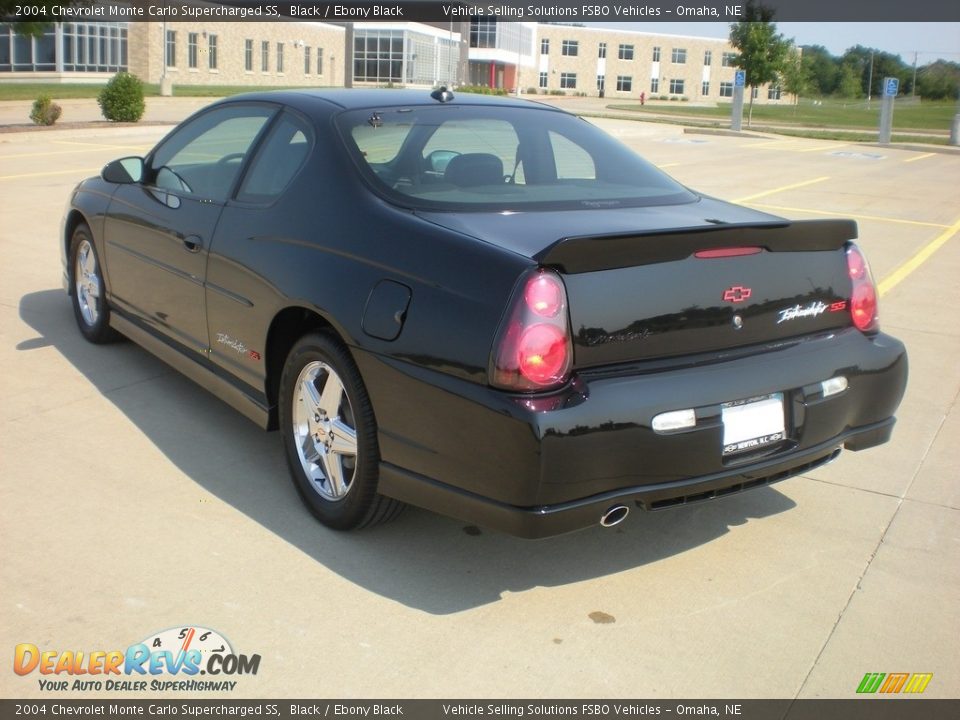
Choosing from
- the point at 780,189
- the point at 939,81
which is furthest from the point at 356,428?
the point at 939,81

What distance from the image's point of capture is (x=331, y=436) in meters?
3.71

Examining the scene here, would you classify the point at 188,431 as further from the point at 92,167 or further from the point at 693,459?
the point at 92,167

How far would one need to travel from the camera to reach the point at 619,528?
3.96 m

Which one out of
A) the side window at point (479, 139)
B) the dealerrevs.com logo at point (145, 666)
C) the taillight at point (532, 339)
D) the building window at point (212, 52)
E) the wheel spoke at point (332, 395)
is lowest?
the dealerrevs.com logo at point (145, 666)

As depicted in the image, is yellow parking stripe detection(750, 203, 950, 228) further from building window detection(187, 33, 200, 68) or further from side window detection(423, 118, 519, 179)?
building window detection(187, 33, 200, 68)

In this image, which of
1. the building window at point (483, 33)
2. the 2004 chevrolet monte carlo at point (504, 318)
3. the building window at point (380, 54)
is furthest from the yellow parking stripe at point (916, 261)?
the building window at point (483, 33)

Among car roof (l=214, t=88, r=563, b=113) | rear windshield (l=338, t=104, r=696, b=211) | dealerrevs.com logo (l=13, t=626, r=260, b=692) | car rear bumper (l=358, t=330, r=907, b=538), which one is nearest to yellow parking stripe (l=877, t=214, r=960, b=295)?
rear windshield (l=338, t=104, r=696, b=211)

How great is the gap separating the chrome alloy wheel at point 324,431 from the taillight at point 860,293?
1.88 meters

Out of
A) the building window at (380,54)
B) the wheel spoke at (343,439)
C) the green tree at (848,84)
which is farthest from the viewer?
the green tree at (848,84)

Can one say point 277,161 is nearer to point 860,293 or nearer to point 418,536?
point 418,536

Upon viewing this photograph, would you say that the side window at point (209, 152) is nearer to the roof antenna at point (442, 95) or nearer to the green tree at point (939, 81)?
the roof antenna at point (442, 95)

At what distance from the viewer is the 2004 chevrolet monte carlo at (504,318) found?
3070 mm

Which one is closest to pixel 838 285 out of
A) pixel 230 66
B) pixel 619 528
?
pixel 619 528

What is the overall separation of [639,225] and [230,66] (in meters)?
65.9
